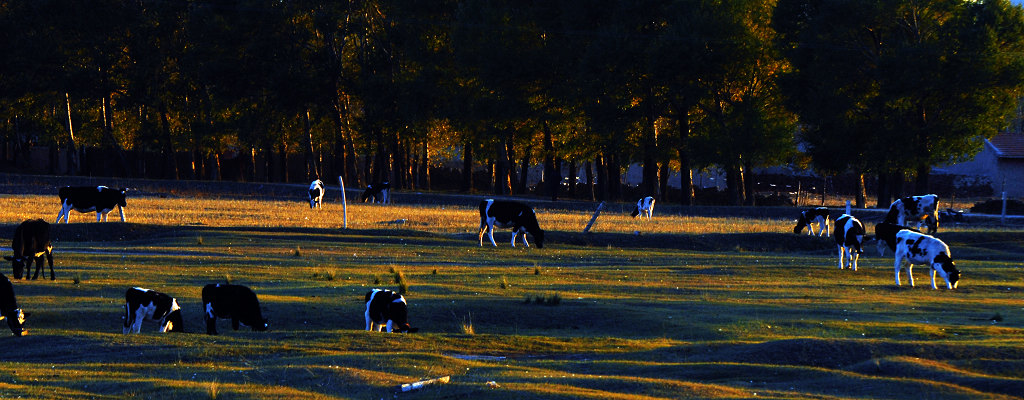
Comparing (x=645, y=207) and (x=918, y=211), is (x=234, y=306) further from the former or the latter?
(x=645, y=207)

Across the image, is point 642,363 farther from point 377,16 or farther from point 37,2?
point 37,2

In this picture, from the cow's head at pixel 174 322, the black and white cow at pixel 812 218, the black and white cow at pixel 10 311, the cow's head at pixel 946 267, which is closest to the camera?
the black and white cow at pixel 10 311

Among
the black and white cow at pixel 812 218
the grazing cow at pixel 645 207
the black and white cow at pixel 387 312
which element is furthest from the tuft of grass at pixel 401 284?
the grazing cow at pixel 645 207

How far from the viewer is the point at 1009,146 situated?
321ft

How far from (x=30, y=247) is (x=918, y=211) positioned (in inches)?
1263

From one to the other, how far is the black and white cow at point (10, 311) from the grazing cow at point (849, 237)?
22192mm

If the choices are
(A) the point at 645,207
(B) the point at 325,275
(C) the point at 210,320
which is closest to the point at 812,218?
(A) the point at 645,207

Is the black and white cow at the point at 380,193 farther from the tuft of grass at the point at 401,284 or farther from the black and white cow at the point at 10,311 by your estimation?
the black and white cow at the point at 10,311

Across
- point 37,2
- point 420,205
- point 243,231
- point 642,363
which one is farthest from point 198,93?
point 642,363

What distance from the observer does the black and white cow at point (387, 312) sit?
19.3 metres

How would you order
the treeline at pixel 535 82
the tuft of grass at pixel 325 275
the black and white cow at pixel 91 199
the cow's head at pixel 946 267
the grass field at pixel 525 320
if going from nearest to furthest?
the grass field at pixel 525 320 → the tuft of grass at pixel 325 275 → the cow's head at pixel 946 267 → the black and white cow at pixel 91 199 → the treeline at pixel 535 82

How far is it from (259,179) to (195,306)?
103 m

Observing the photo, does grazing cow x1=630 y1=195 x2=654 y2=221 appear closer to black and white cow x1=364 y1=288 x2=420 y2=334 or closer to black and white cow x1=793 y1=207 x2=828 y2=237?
black and white cow x1=793 y1=207 x2=828 y2=237

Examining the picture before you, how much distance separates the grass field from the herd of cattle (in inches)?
24.5
